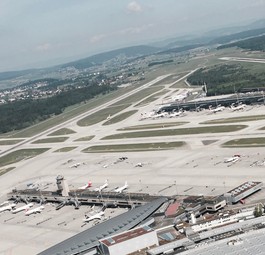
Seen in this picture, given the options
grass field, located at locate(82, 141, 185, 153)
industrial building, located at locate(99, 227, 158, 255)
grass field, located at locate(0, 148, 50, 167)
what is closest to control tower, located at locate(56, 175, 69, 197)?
grass field, located at locate(82, 141, 185, 153)

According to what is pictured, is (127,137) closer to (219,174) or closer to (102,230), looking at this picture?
(219,174)

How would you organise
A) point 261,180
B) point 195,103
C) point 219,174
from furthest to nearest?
point 195,103 → point 219,174 → point 261,180

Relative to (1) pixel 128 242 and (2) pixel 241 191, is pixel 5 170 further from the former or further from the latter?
(1) pixel 128 242

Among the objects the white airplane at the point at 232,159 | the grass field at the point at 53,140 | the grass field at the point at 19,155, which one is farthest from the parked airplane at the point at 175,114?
the white airplane at the point at 232,159

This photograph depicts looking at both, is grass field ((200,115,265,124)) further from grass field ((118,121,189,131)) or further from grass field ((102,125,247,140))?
grass field ((118,121,189,131))

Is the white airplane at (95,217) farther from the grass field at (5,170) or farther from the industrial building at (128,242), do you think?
the grass field at (5,170)

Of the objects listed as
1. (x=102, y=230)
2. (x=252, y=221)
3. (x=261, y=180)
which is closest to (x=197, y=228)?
(x=252, y=221)
